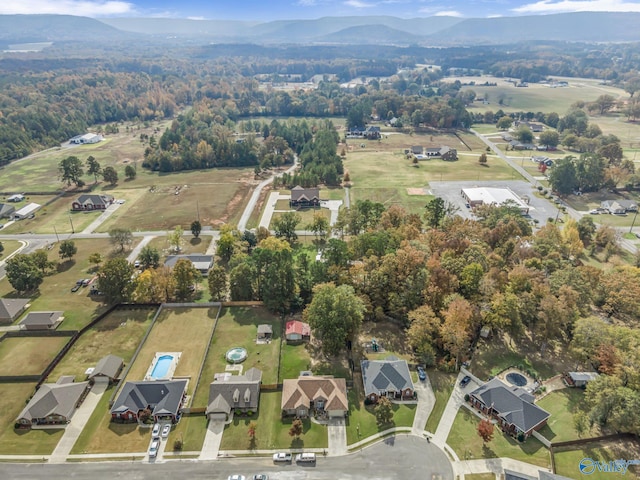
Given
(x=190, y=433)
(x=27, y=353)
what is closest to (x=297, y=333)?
(x=190, y=433)

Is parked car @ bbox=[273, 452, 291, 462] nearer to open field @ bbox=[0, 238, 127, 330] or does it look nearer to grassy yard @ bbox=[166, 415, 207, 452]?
grassy yard @ bbox=[166, 415, 207, 452]

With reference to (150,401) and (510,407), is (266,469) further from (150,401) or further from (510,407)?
(510,407)

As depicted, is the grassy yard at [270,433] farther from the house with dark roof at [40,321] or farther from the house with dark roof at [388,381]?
the house with dark roof at [40,321]

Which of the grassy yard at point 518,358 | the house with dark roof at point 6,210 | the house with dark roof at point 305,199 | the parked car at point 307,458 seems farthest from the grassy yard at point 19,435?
the house with dark roof at point 305,199

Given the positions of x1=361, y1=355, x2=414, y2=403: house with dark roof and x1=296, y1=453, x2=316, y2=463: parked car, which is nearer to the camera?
x1=296, y1=453, x2=316, y2=463: parked car

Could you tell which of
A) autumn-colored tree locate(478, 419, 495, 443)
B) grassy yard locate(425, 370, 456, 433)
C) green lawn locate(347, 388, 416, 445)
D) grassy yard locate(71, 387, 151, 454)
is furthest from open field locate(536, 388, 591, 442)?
grassy yard locate(71, 387, 151, 454)

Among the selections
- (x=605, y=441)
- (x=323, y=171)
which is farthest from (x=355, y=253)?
(x=323, y=171)

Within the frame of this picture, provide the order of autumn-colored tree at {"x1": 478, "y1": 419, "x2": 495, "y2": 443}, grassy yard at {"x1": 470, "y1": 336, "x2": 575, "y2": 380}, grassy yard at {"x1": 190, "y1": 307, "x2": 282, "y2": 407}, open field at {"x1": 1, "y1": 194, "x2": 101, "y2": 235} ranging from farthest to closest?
open field at {"x1": 1, "y1": 194, "x2": 101, "y2": 235}
grassy yard at {"x1": 470, "y1": 336, "x2": 575, "y2": 380}
grassy yard at {"x1": 190, "y1": 307, "x2": 282, "y2": 407}
autumn-colored tree at {"x1": 478, "y1": 419, "x2": 495, "y2": 443}
